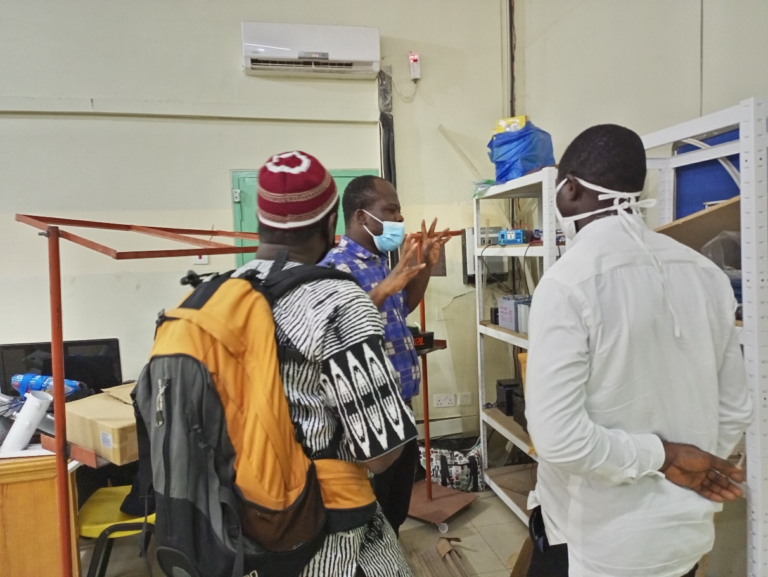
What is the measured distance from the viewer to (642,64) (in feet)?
7.07

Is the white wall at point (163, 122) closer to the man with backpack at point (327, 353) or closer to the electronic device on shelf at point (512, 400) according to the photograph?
the electronic device on shelf at point (512, 400)

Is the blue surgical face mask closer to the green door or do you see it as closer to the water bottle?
the green door

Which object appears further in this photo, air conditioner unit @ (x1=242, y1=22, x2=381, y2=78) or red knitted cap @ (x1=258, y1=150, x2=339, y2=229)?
air conditioner unit @ (x1=242, y1=22, x2=381, y2=78)

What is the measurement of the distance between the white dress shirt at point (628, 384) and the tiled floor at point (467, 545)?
1.32 meters

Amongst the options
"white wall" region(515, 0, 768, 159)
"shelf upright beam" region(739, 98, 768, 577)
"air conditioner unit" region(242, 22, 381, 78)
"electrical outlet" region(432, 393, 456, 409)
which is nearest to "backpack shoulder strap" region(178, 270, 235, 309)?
"shelf upright beam" region(739, 98, 768, 577)

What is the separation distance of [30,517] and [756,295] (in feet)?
8.33

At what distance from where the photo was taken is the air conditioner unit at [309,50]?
9.05 ft

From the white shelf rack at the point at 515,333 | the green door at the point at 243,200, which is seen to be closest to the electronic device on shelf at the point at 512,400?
the white shelf rack at the point at 515,333

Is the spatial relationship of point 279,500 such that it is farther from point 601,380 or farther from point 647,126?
point 647,126

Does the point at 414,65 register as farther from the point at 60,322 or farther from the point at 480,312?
the point at 60,322

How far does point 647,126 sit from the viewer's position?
2133mm

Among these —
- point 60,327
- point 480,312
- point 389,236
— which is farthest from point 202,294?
point 480,312

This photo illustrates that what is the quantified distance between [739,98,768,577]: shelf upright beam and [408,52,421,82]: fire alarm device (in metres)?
2.15

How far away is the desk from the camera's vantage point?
1.74m
